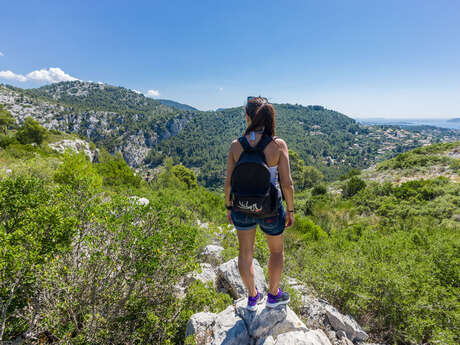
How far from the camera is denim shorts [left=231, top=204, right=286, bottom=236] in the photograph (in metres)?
1.91

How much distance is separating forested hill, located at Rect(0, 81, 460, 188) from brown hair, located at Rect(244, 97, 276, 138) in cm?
7612

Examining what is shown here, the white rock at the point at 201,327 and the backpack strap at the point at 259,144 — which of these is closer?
the backpack strap at the point at 259,144

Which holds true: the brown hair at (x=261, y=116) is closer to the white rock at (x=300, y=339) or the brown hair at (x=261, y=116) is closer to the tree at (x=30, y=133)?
the white rock at (x=300, y=339)

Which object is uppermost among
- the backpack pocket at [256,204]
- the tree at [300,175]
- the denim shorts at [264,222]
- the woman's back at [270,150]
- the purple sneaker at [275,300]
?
the woman's back at [270,150]

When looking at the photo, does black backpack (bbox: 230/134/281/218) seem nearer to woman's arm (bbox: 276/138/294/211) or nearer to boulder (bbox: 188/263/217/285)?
woman's arm (bbox: 276/138/294/211)

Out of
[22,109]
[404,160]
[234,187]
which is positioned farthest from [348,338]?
[22,109]

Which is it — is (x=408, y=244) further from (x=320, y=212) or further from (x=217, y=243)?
(x=320, y=212)

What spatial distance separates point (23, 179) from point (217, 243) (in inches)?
175

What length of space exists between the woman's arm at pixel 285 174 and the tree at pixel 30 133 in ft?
112

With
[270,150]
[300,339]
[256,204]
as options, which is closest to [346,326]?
[300,339]

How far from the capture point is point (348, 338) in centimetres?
278

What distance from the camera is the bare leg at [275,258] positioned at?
2.02m

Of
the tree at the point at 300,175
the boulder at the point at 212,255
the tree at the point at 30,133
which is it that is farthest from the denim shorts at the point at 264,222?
the tree at the point at 300,175

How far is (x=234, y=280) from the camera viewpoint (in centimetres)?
338
